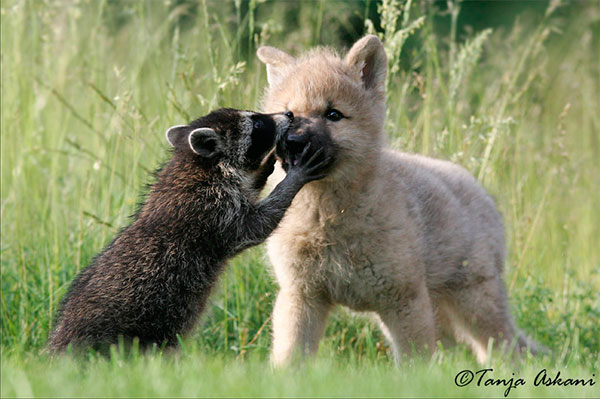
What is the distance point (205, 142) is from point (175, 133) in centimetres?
42

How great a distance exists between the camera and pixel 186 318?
5145 mm

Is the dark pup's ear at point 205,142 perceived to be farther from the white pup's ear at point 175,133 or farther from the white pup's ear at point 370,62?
the white pup's ear at point 370,62

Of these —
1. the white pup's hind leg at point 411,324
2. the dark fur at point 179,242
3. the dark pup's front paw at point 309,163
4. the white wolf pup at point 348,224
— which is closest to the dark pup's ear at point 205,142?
the dark fur at point 179,242

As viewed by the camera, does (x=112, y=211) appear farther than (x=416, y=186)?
Yes

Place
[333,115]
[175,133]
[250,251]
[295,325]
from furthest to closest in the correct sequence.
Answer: [250,251]
[175,133]
[295,325]
[333,115]

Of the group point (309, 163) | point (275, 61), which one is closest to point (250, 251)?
point (275, 61)

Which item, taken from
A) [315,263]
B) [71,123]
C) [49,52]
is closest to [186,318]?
[315,263]

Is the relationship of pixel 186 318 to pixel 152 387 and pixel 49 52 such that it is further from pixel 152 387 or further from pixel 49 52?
pixel 49 52

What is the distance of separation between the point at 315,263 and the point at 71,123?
15.8 feet

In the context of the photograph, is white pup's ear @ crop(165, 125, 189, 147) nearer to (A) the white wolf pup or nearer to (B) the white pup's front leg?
(A) the white wolf pup

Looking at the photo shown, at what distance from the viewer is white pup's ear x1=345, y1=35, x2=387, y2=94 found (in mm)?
5609

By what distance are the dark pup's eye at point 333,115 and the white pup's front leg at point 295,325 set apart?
1173 millimetres

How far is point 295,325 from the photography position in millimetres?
5484

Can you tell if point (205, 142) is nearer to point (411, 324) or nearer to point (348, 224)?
point (348, 224)
